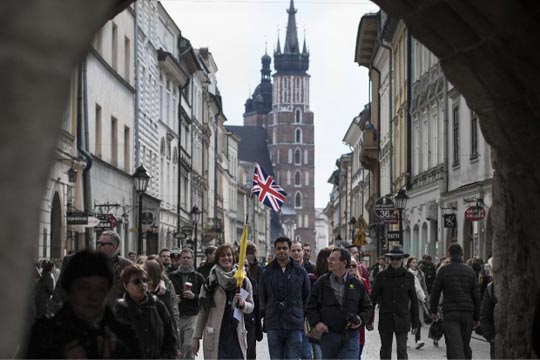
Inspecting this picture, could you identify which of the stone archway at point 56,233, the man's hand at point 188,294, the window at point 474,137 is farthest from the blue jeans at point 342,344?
the stone archway at point 56,233

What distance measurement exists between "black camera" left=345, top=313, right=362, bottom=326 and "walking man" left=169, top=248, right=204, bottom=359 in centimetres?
278

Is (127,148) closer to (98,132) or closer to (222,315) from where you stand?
(98,132)

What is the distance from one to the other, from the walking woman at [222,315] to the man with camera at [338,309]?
2.39 feet

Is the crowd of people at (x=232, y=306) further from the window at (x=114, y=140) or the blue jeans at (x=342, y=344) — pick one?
the window at (x=114, y=140)

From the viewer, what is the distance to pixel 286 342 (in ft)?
42.2

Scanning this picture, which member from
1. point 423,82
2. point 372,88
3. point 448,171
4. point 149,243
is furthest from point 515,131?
point 372,88

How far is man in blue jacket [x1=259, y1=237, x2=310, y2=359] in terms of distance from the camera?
1281cm

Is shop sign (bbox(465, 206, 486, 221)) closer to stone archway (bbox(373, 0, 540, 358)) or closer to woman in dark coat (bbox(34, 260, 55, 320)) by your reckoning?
woman in dark coat (bbox(34, 260, 55, 320))

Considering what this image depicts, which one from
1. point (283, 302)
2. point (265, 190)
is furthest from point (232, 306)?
point (265, 190)

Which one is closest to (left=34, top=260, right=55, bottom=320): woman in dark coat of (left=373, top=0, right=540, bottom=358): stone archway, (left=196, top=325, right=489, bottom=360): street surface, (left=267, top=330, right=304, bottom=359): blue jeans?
(left=196, top=325, right=489, bottom=360): street surface

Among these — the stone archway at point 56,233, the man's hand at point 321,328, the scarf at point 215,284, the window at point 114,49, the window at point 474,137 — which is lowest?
the man's hand at point 321,328

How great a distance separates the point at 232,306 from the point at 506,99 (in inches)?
204

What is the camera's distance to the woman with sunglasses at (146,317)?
7.63m

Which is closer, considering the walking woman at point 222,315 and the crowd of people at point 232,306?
the crowd of people at point 232,306
